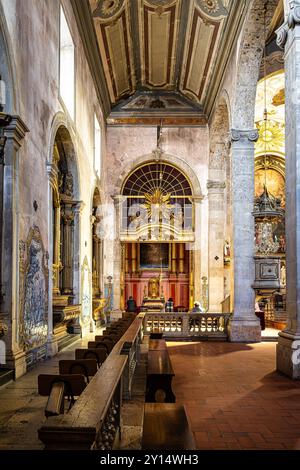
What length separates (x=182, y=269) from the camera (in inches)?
974

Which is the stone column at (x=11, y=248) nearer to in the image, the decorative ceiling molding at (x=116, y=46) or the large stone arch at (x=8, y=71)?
the large stone arch at (x=8, y=71)

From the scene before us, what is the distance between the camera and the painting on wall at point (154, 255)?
82.3 feet

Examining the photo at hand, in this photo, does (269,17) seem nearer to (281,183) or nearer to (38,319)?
(38,319)

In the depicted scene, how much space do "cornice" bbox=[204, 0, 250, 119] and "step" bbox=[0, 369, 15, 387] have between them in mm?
9984

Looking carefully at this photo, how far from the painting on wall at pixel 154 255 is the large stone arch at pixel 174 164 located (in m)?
3.94

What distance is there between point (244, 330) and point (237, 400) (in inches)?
291

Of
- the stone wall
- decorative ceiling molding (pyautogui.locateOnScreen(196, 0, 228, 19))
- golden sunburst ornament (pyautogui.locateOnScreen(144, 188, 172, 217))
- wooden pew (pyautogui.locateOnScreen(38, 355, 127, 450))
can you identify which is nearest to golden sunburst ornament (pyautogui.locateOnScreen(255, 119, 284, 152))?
golden sunburst ornament (pyautogui.locateOnScreen(144, 188, 172, 217))

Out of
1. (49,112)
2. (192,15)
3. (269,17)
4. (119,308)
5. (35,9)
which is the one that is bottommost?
(119,308)

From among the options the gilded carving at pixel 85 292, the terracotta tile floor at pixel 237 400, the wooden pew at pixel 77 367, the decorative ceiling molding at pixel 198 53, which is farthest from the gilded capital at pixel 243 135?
the wooden pew at pixel 77 367

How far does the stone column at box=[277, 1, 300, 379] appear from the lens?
8.13 m

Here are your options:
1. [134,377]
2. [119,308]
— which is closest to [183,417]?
[134,377]

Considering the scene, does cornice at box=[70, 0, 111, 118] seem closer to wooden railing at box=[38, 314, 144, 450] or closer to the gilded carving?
the gilded carving

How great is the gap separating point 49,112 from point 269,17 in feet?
19.2
